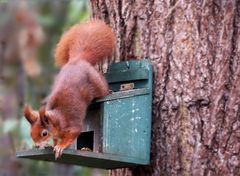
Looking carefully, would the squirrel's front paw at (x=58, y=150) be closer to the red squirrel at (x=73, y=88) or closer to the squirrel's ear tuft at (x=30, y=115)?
the red squirrel at (x=73, y=88)

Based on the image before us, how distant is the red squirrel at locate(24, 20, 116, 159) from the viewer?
3135 mm

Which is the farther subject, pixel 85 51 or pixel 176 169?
pixel 85 51

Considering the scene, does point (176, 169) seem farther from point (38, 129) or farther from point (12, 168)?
point (12, 168)

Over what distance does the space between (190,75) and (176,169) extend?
13.7 inches

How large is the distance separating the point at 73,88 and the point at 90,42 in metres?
0.31

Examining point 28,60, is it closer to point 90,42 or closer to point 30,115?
point 90,42

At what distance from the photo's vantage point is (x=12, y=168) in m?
5.14

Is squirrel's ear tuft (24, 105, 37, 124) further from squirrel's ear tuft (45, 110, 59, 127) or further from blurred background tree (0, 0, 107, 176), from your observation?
blurred background tree (0, 0, 107, 176)

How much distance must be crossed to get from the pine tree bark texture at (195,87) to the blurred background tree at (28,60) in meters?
1.55

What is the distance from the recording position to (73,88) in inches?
127

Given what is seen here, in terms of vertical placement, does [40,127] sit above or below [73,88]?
below

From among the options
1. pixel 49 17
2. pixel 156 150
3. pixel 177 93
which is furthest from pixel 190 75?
pixel 49 17

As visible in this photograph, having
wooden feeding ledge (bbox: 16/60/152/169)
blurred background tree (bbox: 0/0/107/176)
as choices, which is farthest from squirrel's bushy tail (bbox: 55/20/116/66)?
blurred background tree (bbox: 0/0/107/176)

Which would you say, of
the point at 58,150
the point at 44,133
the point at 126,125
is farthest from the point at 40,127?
the point at 126,125
